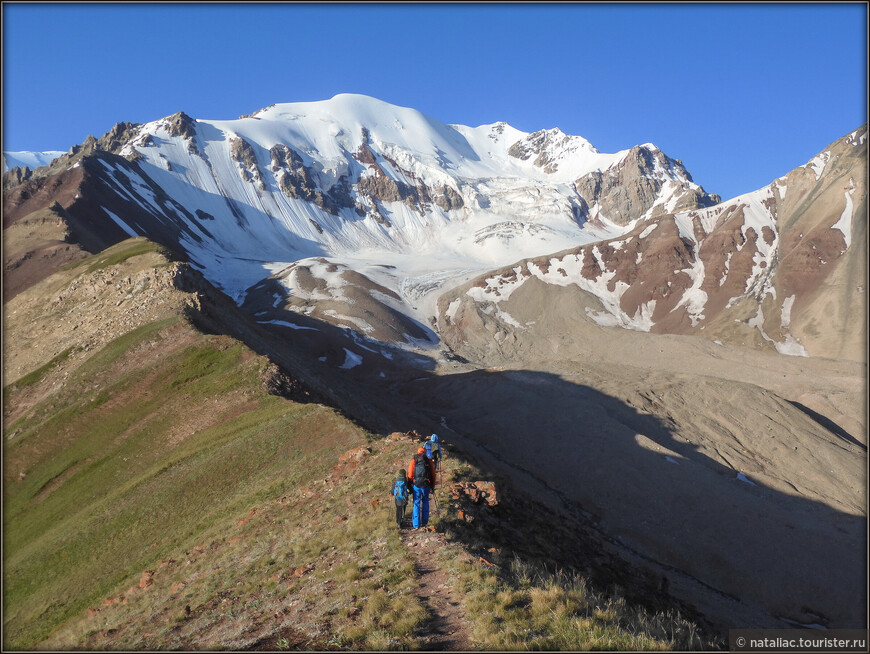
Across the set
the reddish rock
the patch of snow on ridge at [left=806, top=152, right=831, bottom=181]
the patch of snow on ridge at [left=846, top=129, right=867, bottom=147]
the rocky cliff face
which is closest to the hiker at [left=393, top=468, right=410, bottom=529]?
the reddish rock

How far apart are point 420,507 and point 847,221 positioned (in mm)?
144056

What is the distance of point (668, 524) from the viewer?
36125 millimetres

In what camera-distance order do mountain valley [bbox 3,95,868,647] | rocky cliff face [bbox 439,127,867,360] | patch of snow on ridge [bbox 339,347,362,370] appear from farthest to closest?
rocky cliff face [bbox 439,127,867,360] < patch of snow on ridge [bbox 339,347,362,370] < mountain valley [bbox 3,95,868,647]

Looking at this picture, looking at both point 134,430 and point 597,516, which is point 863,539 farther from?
point 134,430

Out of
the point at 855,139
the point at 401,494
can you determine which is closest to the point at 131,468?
the point at 401,494

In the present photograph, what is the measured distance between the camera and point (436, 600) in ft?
35.3

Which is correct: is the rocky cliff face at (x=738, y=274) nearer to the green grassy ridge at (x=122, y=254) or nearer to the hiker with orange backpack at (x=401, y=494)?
the green grassy ridge at (x=122, y=254)

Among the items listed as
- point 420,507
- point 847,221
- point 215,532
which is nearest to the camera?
point 420,507

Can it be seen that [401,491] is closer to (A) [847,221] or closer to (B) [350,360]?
(B) [350,360]

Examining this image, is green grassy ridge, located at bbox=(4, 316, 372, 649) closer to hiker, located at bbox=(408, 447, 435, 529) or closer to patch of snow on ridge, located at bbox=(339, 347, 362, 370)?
hiker, located at bbox=(408, 447, 435, 529)

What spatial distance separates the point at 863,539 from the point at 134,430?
48540mm

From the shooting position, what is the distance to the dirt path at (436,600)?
9.35 m

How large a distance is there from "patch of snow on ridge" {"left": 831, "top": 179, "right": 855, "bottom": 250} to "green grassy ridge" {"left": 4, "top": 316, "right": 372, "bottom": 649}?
13082cm

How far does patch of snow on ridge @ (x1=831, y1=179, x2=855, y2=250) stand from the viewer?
4635 inches
